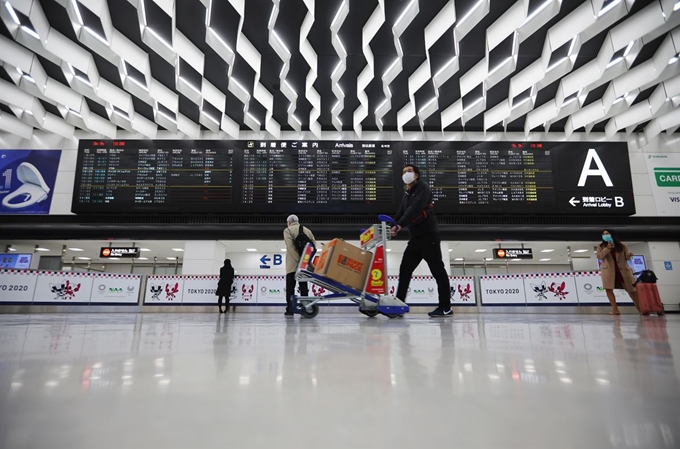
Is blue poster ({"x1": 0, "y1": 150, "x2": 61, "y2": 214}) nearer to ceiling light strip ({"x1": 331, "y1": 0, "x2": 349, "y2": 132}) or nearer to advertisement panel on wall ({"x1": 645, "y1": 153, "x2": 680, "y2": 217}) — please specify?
ceiling light strip ({"x1": 331, "y1": 0, "x2": 349, "y2": 132})

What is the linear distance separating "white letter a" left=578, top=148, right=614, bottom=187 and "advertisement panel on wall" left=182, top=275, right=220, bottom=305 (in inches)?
381

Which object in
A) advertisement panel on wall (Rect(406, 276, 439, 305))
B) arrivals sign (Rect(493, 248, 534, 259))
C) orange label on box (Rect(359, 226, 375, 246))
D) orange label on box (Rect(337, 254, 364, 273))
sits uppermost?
arrivals sign (Rect(493, 248, 534, 259))

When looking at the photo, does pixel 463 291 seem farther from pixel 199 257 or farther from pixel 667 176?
pixel 199 257

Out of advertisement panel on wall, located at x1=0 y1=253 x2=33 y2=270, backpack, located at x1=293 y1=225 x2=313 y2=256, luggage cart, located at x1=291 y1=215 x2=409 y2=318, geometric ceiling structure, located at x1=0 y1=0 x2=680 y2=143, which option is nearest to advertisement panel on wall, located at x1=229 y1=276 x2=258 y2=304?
geometric ceiling structure, located at x1=0 y1=0 x2=680 y2=143

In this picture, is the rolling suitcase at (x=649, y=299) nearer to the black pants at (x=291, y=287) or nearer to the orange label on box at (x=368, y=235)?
the orange label on box at (x=368, y=235)

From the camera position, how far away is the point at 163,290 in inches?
328

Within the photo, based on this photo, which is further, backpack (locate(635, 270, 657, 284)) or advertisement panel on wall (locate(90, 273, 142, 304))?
advertisement panel on wall (locate(90, 273, 142, 304))

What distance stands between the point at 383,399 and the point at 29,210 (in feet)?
38.5

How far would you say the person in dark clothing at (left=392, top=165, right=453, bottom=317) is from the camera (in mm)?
3346

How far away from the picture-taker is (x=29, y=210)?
873 centimetres

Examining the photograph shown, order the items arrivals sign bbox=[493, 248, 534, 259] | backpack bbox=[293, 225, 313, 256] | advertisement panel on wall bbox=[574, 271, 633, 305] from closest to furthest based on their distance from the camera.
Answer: backpack bbox=[293, 225, 313, 256] < advertisement panel on wall bbox=[574, 271, 633, 305] < arrivals sign bbox=[493, 248, 534, 259]

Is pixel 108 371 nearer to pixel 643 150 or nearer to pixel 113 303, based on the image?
pixel 113 303

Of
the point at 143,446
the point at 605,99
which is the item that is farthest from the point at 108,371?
the point at 605,99

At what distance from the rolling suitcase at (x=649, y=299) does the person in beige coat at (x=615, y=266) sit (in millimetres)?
723
